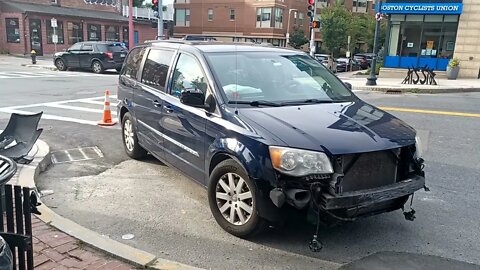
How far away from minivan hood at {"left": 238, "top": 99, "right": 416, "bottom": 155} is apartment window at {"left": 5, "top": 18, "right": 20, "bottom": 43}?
38.7m

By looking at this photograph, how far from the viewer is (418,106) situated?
1310cm

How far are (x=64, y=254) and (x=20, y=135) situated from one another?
2849 millimetres

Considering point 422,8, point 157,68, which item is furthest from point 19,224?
point 422,8

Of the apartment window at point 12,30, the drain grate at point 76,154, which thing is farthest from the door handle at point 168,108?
the apartment window at point 12,30

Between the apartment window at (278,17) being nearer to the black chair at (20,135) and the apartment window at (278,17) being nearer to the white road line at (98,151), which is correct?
the white road line at (98,151)

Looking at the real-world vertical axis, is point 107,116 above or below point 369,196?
below

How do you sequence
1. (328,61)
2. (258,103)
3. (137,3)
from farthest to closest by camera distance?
(137,3), (328,61), (258,103)

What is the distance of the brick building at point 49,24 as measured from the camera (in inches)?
1442

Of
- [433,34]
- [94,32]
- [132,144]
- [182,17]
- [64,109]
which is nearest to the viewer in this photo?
[132,144]

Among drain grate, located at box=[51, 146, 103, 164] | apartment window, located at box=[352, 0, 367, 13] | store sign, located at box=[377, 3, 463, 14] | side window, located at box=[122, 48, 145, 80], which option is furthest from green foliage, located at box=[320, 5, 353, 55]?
drain grate, located at box=[51, 146, 103, 164]

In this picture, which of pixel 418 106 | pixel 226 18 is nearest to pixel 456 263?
pixel 418 106

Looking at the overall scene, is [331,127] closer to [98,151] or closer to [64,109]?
[98,151]

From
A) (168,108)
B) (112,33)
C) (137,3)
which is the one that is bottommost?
(168,108)

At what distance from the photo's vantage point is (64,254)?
3691mm
